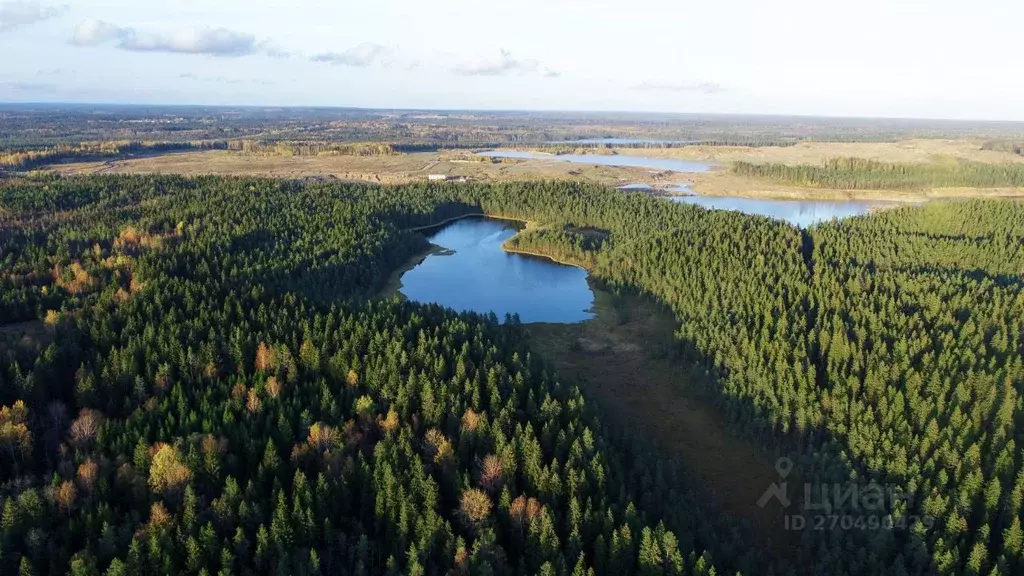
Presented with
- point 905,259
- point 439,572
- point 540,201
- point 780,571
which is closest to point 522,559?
point 439,572

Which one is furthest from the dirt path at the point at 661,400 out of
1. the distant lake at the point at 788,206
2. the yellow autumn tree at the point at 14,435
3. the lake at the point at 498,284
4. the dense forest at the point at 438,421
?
the distant lake at the point at 788,206

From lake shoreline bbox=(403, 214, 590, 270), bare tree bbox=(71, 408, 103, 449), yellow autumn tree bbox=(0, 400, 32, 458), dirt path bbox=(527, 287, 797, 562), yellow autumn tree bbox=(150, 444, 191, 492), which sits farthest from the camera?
lake shoreline bbox=(403, 214, 590, 270)

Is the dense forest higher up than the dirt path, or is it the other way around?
the dense forest

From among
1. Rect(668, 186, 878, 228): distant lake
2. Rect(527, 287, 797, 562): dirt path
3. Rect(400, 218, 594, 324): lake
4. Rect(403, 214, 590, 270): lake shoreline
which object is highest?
Rect(668, 186, 878, 228): distant lake

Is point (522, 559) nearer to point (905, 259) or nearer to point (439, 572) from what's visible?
point (439, 572)

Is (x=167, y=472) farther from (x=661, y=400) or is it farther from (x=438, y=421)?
(x=661, y=400)

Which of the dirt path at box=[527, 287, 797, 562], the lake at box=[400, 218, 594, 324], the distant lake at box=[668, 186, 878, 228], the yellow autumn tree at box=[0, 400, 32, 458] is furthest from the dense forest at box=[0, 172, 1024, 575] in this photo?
the distant lake at box=[668, 186, 878, 228]

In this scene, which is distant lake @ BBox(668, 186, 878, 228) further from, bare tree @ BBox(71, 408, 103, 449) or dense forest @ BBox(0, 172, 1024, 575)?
bare tree @ BBox(71, 408, 103, 449)
